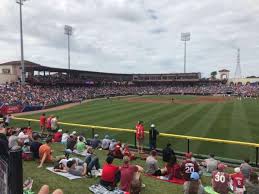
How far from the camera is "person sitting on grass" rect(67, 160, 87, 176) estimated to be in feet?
32.6

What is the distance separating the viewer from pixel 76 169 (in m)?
9.95

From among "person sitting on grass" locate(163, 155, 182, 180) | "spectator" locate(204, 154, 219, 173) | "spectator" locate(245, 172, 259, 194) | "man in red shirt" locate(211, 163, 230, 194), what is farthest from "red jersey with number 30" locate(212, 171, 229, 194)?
"spectator" locate(204, 154, 219, 173)

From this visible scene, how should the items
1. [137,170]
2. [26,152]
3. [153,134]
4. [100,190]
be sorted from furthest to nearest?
[153,134], [26,152], [137,170], [100,190]

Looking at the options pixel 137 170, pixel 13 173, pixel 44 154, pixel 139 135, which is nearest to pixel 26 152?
A: pixel 44 154

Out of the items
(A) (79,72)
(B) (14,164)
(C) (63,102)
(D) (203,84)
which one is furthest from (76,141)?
(D) (203,84)

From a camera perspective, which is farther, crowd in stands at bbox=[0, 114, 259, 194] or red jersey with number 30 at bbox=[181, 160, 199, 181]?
red jersey with number 30 at bbox=[181, 160, 199, 181]

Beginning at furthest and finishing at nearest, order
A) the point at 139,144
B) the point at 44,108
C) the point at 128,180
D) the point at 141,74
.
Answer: the point at 141,74 < the point at 44,108 < the point at 139,144 < the point at 128,180

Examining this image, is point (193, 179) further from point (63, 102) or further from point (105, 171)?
point (63, 102)

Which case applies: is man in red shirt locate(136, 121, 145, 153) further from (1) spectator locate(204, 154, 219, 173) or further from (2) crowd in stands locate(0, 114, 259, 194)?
(1) spectator locate(204, 154, 219, 173)

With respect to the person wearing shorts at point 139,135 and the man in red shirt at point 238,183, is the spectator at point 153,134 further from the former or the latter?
the man in red shirt at point 238,183

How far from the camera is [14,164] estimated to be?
103 inches

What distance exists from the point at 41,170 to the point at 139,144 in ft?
22.7

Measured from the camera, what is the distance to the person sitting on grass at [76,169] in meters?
9.93

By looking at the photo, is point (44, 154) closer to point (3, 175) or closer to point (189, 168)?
point (189, 168)
